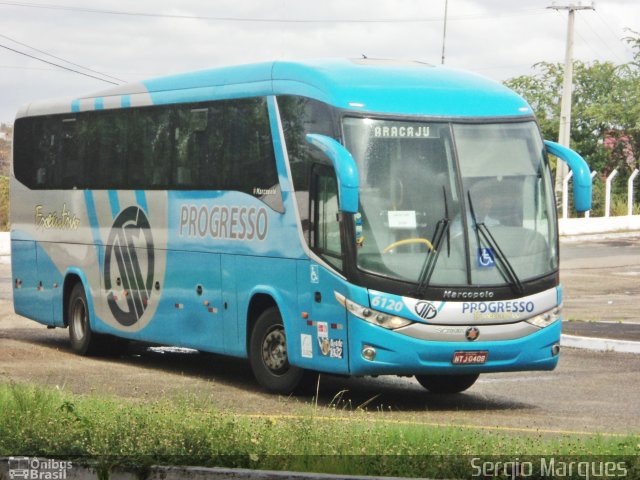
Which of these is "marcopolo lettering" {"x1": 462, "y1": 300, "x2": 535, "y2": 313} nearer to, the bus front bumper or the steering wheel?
the bus front bumper

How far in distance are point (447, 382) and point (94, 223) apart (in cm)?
577

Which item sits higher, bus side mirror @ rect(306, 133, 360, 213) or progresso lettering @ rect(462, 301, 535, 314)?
bus side mirror @ rect(306, 133, 360, 213)

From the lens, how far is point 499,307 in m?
13.8

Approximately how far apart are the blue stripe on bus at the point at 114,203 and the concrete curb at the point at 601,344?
6367mm

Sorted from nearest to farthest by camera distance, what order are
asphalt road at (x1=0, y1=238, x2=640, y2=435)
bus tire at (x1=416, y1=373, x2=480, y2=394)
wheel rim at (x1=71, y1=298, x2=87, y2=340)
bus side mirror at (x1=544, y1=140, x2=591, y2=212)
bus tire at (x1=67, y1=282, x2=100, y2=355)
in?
asphalt road at (x1=0, y1=238, x2=640, y2=435) < bus side mirror at (x1=544, y1=140, x2=591, y2=212) < bus tire at (x1=416, y1=373, x2=480, y2=394) < bus tire at (x1=67, y1=282, x2=100, y2=355) < wheel rim at (x1=71, y1=298, x2=87, y2=340)

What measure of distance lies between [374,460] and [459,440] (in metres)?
1.12

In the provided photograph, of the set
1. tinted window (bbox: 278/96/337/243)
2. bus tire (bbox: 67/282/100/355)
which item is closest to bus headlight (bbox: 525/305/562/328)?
tinted window (bbox: 278/96/337/243)

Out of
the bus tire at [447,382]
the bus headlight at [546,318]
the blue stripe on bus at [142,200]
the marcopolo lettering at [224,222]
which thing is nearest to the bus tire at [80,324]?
the blue stripe on bus at [142,200]

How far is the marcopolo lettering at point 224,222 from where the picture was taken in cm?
1523

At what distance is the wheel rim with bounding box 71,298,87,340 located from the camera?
19.4 m

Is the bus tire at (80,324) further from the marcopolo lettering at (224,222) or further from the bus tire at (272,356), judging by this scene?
the bus tire at (272,356)

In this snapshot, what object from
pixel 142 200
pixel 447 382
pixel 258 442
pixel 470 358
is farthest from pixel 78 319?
pixel 258 442

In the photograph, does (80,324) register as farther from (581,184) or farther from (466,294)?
(581,184)

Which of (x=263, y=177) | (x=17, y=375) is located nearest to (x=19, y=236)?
(x=17, y=375)
